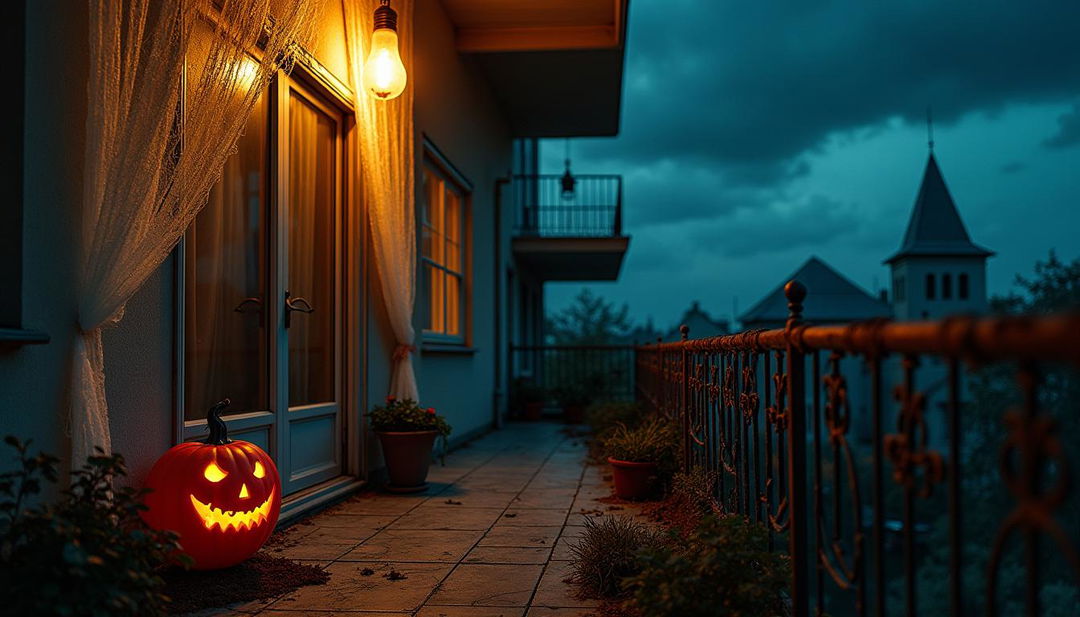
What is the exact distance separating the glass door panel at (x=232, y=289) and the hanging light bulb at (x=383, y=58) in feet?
2.90

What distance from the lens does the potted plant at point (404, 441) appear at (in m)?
4.76

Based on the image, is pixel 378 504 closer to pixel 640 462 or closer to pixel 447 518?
pixel 447 518

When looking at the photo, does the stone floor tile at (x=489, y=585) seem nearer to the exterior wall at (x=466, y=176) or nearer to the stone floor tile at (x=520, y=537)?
the stone floor tile at (x=520, y=537)

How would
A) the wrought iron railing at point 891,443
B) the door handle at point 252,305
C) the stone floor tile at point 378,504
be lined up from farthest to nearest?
1. the stone floor tile at point 378,504
2. the door handle at point 252,305
3. the wrought iron railing at point 891,443

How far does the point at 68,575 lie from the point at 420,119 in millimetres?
4764

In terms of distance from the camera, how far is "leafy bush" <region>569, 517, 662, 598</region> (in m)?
2.73

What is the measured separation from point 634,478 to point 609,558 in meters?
1.75

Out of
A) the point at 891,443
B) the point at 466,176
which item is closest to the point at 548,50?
the point at 466,176

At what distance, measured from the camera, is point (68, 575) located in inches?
66.8

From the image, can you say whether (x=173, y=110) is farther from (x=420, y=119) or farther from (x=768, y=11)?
(x=768, y=11)

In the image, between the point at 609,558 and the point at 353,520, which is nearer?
the point at 609,558

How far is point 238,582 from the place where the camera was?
9.21ft

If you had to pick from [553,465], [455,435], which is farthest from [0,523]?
[455,435]

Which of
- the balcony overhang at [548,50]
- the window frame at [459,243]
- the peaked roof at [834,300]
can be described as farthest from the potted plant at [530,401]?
the peaked roof at [834,300]
